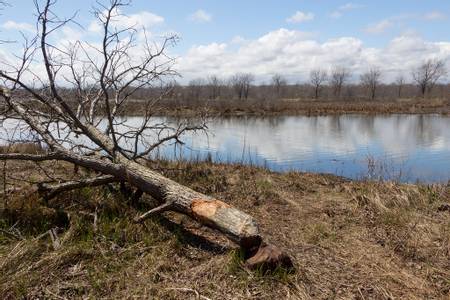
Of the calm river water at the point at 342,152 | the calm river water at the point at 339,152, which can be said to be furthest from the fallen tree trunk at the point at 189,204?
the calm river water at the point at 339,152

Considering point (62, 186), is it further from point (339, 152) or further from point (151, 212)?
point (339, 152)

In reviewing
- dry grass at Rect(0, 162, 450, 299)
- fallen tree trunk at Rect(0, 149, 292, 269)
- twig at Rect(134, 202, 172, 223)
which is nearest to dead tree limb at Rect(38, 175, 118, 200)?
fallen tree trunk at Rect(0, 149, 292, 269)

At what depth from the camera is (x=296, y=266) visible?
370cm

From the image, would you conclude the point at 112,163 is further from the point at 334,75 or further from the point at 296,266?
the point at 334,75

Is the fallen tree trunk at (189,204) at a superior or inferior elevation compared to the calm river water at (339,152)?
superior

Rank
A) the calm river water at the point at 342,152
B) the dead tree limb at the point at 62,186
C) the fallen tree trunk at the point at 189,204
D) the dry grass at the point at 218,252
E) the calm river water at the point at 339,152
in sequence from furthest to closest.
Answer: the calm river water at the point at 342,152
the calm river water at the point at 339,152
the dead tree limb at the point at 62,186
the fallen tree trunk at the point at 189,204
the dry grass at the point at 218,252

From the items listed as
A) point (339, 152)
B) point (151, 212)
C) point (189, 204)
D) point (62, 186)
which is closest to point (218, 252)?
point (189, 204)

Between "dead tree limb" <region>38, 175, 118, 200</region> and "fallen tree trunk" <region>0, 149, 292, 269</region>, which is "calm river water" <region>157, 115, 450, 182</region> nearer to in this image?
"fallen tree trunk" <region>0, 149, 292, 269</region>

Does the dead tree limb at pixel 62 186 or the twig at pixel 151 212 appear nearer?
the twig at pixel 151 212

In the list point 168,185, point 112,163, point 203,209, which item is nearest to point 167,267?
point 203,209

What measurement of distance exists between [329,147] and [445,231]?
1262 cm

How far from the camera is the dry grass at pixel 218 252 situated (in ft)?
11.2

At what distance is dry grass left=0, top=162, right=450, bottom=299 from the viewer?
11.2 ft

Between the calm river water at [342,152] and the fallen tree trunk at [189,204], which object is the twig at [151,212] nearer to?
the fallen tree trunk at [189,204]
